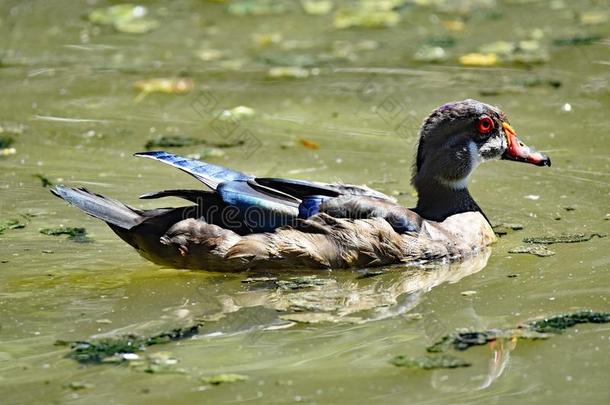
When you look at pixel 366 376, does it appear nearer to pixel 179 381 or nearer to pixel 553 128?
pixel 179 381

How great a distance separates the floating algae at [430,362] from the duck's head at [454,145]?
2.82m

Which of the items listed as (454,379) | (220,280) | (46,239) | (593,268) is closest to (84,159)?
(46,239)

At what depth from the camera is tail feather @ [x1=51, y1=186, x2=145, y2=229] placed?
9172 mm

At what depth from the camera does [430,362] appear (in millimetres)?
7230

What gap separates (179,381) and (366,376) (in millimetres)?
1028

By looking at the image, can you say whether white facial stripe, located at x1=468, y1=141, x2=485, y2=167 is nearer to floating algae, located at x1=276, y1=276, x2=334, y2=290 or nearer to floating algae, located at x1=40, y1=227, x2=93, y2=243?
floating algae, located at x1=276, y1=276, x2=334, y2=290

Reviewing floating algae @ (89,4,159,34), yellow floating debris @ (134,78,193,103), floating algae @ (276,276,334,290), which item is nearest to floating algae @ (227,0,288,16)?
floating algae @ (89,4,159,34)

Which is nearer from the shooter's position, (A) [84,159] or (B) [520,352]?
(B) [520,352]

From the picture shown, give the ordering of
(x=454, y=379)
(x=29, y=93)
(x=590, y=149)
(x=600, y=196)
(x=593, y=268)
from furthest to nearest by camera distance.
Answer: (x=29, y=93) < (x=590, y=149) < (x=600, y=196) < (x=593, y=268) < (x=454, y=379)

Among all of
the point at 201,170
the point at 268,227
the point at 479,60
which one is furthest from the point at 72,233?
the point at 479,60

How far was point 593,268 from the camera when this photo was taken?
9.00 m

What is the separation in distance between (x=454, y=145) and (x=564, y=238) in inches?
44.7

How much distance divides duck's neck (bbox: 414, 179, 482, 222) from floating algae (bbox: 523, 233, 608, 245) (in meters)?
0.55

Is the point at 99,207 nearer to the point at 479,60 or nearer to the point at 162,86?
the point at 162,86
